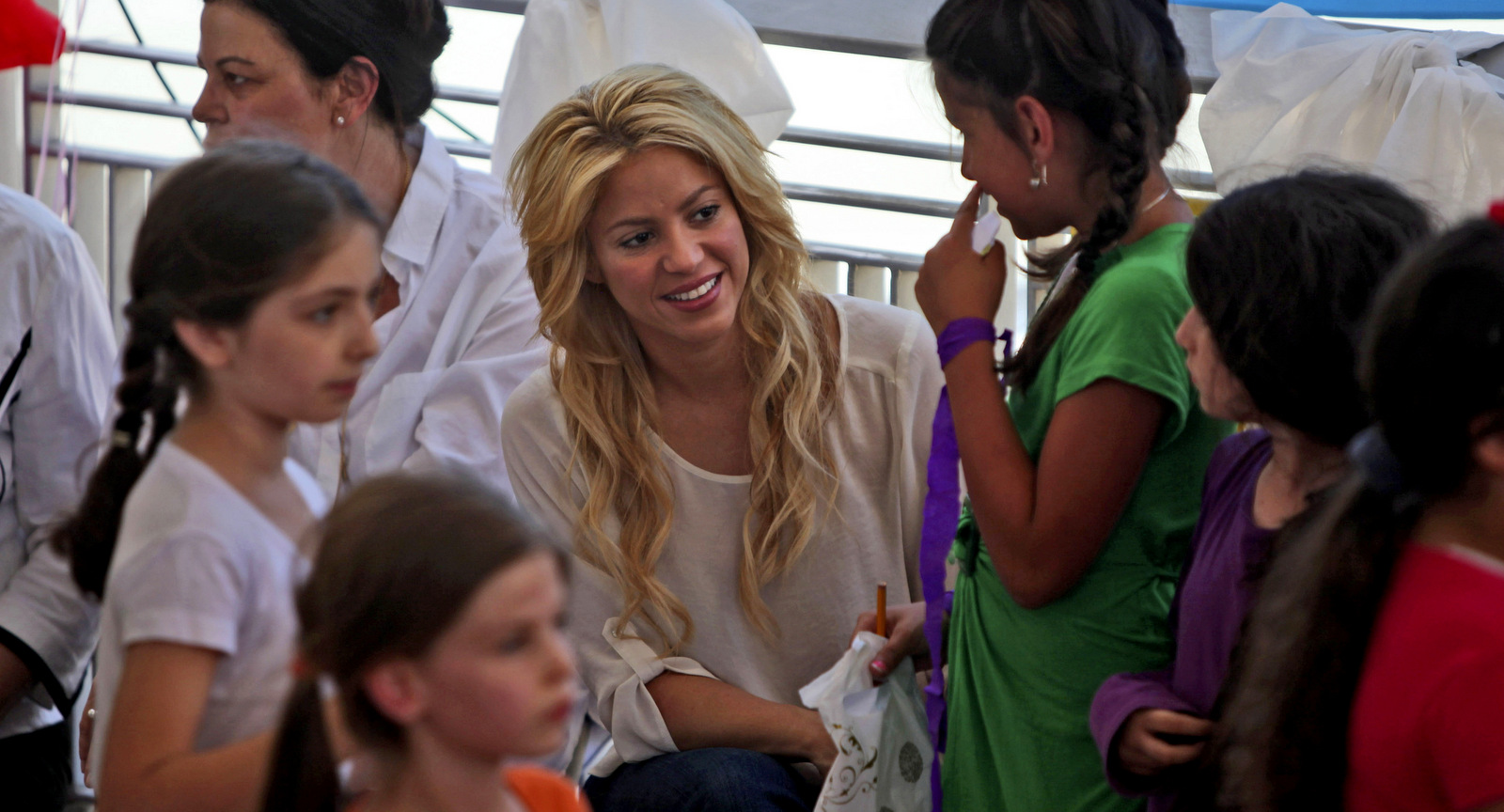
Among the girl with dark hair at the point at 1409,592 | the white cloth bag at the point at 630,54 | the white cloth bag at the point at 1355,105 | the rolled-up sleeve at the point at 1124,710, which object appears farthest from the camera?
the white cloth bag at the point at 630,54

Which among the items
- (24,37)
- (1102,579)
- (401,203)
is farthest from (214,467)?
(24,37)

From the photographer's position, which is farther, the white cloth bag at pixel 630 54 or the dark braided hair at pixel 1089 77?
the white cloth bag at pixel 630 54

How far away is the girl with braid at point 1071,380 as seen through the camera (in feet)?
4.54

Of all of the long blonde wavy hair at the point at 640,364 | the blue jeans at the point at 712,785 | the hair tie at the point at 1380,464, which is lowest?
the blue jeans at the point at 712,785

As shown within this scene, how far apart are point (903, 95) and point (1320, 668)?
2.13 metres

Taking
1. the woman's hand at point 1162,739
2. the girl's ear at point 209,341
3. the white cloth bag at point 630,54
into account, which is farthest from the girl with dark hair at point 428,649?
the white cloth bag at point 630,54

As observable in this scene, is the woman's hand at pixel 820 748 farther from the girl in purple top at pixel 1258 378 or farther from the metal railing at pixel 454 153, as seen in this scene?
the metal railing at pixel 454 153

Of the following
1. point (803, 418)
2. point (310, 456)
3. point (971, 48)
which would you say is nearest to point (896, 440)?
point (803, 418)

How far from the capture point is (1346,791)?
1001 millimetres

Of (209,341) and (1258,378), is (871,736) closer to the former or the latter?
(1258,378)

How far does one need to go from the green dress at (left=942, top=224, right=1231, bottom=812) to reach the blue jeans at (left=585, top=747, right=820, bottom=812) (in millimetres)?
321

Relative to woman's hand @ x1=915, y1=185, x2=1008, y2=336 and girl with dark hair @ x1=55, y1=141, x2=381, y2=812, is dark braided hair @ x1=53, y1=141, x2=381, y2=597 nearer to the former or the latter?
girl with dark hair @ x1=55, y1=141, x2=381, y2=812

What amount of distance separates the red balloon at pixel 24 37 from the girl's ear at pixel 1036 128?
150cm

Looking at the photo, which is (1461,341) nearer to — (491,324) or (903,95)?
(491,324)
